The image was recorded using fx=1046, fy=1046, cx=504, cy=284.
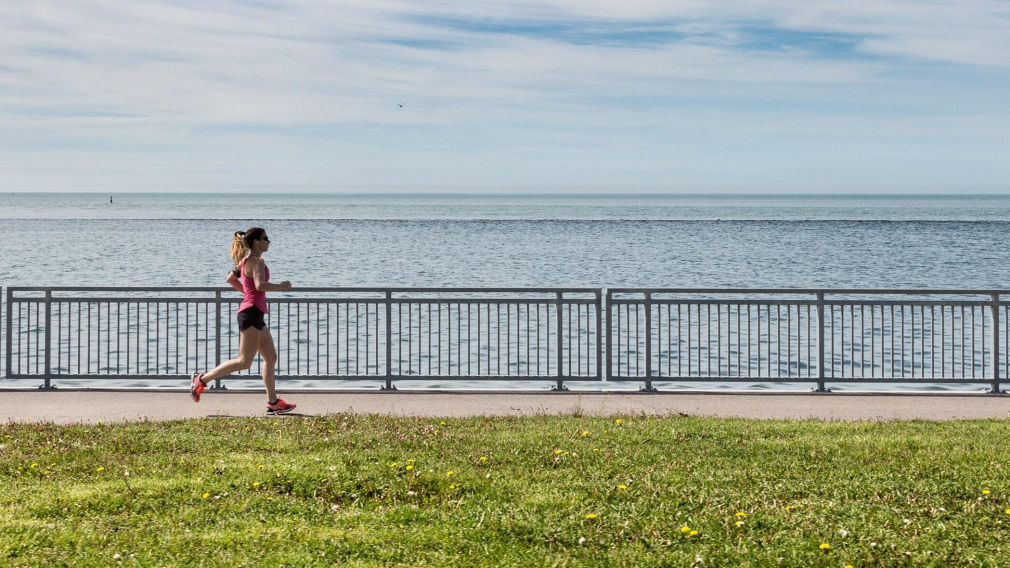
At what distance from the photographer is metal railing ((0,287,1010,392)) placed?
1234 cm

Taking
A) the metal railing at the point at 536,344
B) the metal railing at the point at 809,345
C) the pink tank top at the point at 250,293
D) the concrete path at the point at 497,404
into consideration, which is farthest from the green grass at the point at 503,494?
the metal railing at the point at 809,345

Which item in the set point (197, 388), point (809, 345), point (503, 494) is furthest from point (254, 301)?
point (809, 345)

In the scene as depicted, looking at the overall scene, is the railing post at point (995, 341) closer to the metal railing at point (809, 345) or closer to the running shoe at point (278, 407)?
the metal railing at point (809, 345)

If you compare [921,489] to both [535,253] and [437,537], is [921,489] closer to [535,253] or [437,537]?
[437,537]

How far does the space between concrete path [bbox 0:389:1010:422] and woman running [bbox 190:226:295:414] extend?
0.55m

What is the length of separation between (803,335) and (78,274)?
38630 millimetres

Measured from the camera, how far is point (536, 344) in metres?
18.1

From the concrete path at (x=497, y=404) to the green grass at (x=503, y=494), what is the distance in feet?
3.21

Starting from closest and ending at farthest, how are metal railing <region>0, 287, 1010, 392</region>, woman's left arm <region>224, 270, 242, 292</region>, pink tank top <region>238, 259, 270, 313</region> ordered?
pink tank top <region>238, 259, 270, 313</region> < woman's left arm <region>224, 270, 242, 292</region> < metal railing <region>0, 287, 1010, 392</region>

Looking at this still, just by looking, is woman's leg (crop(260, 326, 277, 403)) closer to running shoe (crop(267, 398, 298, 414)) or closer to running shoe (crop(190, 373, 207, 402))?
running shoe (crop(267, 398, 298, 414))

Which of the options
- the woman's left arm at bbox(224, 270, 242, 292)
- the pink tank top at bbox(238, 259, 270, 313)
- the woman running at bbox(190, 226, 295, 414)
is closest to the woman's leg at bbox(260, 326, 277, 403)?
the woman running at bbox(190, 226, 295, 414)

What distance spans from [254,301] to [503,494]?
4.22 meters

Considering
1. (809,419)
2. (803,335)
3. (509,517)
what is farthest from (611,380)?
(803,335)

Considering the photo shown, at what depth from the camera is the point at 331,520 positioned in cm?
665
